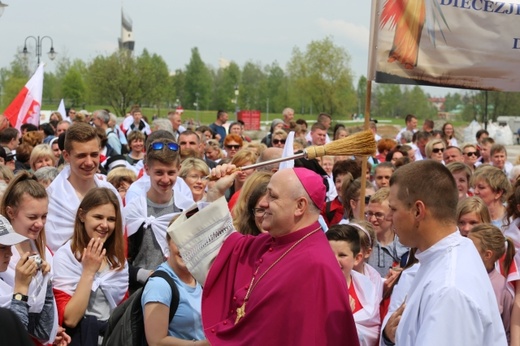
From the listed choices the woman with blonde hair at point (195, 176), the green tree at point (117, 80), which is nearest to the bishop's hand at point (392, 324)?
the woman with blonde hair at point (195, 176)

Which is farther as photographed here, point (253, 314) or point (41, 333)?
point (41, 333)

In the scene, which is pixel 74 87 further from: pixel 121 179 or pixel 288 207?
pixel 288 207

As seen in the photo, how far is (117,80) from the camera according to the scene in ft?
175

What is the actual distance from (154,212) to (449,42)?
2777 mm

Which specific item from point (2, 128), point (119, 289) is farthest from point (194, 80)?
point (119, 289)

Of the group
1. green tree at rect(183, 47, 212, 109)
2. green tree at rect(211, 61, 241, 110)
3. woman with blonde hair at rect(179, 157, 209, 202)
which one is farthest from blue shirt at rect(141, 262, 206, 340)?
green tree at rect(211, 61, 241, 110)

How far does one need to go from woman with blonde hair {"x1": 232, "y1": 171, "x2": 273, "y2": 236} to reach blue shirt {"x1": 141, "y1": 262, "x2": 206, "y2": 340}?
0.67 m

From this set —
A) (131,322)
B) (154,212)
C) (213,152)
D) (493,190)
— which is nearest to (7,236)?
(131,322)

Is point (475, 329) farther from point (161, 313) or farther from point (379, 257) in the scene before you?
point (379, 257)

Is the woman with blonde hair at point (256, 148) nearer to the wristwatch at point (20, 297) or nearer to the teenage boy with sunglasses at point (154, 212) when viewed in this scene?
the teenage boy with sunglasses at point (154, 212)

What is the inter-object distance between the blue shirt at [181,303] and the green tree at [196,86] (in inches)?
4027

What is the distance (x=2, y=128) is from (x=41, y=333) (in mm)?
7932

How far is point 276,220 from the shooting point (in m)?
4.25

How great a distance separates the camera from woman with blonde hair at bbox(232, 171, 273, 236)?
17.9 feet
